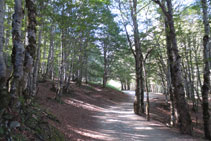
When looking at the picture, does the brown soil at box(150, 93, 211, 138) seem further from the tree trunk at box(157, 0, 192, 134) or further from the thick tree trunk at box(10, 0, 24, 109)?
the thick tree trunk at box(10, 0, 24, 109)

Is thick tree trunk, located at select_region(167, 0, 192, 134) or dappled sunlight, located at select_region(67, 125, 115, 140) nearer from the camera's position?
dappled sunlight, located at select_region(67, 125, 115, 140)

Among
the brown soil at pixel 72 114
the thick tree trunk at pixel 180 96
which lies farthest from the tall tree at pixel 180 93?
the brown soil at pixel 72 114

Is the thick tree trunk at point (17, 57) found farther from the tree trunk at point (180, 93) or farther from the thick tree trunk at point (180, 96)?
the thick tree trunk at point (180, 96)

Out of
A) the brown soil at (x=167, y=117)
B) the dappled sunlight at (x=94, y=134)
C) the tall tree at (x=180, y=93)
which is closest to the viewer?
the dappled sunlight at (x=94, y=134)

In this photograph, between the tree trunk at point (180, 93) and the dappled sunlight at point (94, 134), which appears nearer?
the dappled sunlight at point (94, 134)

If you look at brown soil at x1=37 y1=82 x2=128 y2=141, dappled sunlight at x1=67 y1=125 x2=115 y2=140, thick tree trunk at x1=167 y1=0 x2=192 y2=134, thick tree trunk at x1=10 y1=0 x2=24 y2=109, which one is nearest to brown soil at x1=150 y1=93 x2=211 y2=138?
thick tree trunk at x1=167 y1=0 x2=192 y2=134

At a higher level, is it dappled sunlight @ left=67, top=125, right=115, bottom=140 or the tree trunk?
the tree trunk

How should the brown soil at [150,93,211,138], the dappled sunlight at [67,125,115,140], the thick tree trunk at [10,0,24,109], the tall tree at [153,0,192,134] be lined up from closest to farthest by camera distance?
1. the thick tree trunk at [10,0,24,109]
2. the dappled sunlight at [67,125,115,140]
3. the tall tree at [153,0,192,134]
4. the brown soil at [150,93,211,138]

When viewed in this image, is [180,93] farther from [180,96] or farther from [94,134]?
[94,134]

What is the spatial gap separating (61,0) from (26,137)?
8.41 m

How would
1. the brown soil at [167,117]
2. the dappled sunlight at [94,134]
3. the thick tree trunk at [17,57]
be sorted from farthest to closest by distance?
the brown soil at [167,117], the dappled sunlight at [94,134], the thick tree trunk at [17,57]

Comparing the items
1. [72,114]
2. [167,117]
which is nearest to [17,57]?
[72,114]

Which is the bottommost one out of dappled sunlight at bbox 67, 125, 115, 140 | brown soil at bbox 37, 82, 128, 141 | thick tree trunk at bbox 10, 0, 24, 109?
dappled sunlight at bbox 67, 125, 115, 140

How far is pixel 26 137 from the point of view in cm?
324
